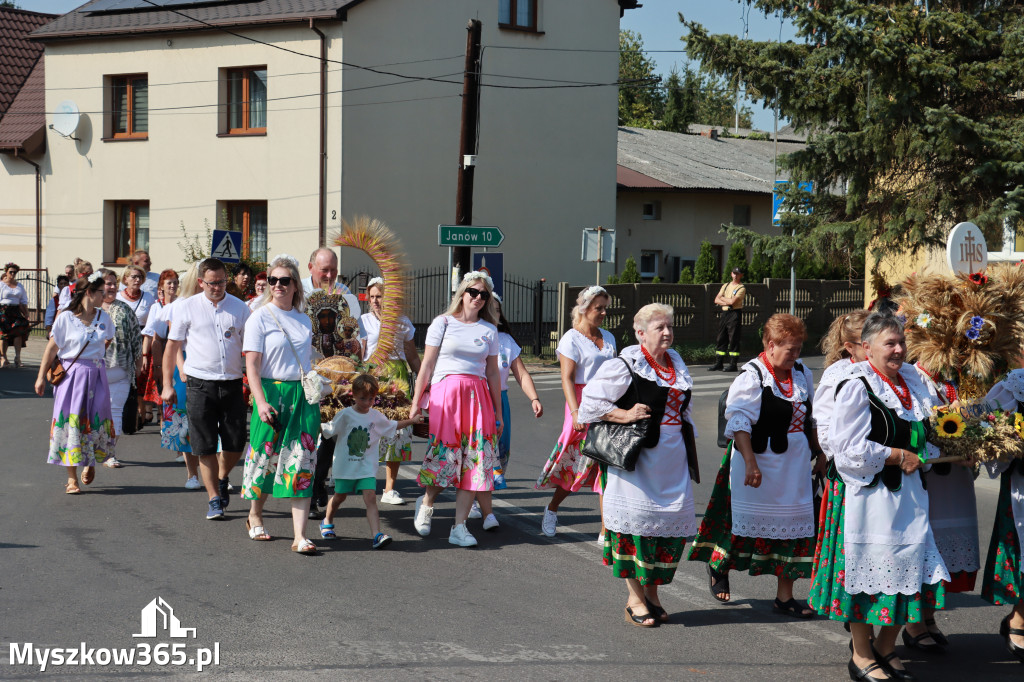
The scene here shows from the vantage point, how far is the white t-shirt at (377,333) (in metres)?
9.07

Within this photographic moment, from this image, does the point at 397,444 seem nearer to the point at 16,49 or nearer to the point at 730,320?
the point at 730,320

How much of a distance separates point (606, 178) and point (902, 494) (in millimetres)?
27293

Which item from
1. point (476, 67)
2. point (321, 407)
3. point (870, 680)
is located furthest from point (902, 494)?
point (476, 67)

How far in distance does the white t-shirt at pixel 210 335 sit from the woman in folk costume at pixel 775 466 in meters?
3.90

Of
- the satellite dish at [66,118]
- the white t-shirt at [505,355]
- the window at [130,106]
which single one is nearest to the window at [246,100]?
the window at [130,106]

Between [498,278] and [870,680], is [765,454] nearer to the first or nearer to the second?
[870,680]

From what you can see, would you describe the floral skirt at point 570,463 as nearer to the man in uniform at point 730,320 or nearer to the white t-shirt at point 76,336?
the white t-shirt at point 76,336

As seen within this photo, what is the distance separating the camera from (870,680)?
5109 millimetres

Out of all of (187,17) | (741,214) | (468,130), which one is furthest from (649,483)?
(741,214)

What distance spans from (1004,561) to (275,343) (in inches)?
182

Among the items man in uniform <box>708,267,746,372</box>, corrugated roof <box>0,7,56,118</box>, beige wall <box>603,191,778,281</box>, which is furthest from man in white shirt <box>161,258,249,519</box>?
beige wall <box>603,191,778,281</box>

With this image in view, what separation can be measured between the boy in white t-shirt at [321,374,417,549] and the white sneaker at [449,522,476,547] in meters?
0.50

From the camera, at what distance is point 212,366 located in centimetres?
829

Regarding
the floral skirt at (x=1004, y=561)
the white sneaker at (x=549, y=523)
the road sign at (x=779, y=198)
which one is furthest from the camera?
the road sign at (x=779, y=198)
